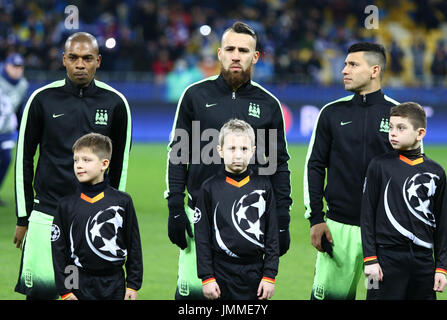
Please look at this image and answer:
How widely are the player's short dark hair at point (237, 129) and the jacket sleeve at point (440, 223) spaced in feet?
4.41

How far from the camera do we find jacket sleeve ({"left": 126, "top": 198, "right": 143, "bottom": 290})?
4.99 m

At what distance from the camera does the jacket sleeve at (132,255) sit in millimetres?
4988

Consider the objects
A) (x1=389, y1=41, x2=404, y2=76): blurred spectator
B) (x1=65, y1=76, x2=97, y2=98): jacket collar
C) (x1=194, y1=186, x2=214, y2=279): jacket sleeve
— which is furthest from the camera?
(x1=389, y1=41, x2=404, y2=76): blurred spectator

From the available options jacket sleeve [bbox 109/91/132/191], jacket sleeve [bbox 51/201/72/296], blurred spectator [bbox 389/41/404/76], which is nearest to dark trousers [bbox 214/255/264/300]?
jacket sleeve [bbox 51/201/72/296]

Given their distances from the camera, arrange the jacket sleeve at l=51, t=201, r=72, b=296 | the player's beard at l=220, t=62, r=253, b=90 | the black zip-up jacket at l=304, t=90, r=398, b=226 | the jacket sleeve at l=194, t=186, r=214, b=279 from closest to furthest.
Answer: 1. the jacket sleeve at l=51, t=201, r=72, b=296
2. the jacket sleeve at l=194, t=186, r=214, b=279
3. the player's beard at l=220, t=62, r=253, b=90
4. the black zip-up jacket at l=304, t=90, r=398, b=226

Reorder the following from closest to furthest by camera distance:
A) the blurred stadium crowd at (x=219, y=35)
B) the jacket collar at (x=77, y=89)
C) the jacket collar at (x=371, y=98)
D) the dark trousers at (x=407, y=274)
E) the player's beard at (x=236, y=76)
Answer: the dark trousers at (x=407, y=274)
the player's beard at (x=236, y=76)
the jacket collar at (x=77, y=89)
the jacket collar at (x=371, y=98)
the blurred stadium crowd at (x=219, y=35)

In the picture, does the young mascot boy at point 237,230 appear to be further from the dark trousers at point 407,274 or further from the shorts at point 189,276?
the dark trousers at point 407,274

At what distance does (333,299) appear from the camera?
5664 millimetres

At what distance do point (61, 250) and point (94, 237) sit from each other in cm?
23

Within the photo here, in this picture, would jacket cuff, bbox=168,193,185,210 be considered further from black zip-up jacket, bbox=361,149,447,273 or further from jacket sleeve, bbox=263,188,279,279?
black zip-up jacket, bbox=361,149,447,273

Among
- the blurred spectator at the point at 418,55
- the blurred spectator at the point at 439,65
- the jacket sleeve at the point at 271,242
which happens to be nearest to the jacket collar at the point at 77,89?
Result: the jacket sleeve at the point at 271,242

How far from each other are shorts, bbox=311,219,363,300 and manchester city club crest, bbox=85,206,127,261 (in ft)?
5.27

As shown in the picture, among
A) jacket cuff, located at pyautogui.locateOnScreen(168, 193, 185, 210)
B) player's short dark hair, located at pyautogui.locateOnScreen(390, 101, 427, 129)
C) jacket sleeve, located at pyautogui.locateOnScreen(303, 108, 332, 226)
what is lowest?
jacket cuff, located at pyautogui.locateOnScreen(168, 193, 185, 210)

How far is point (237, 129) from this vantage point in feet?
16.5
